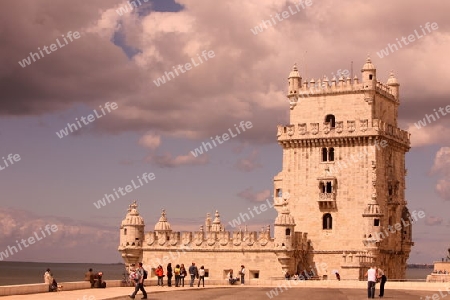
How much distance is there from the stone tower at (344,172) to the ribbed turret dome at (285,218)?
1836 mm

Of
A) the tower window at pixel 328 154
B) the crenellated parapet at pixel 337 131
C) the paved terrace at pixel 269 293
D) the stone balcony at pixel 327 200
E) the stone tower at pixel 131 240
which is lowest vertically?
the paved terrace at pixel 269 293

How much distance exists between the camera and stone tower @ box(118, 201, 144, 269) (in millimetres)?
74188

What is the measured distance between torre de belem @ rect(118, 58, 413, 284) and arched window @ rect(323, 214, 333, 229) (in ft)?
0.29

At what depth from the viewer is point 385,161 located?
2884 inches

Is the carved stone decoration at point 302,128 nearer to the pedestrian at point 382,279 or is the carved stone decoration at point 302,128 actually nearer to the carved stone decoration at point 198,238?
the carved stone decoration at point 198,238

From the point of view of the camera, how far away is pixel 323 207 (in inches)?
2842

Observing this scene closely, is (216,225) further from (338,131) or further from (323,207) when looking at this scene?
(338,131)

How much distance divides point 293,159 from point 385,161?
8.37 metres

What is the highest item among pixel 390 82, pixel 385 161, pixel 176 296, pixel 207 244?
pixel 390 82

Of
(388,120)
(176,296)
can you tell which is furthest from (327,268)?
(176,296)

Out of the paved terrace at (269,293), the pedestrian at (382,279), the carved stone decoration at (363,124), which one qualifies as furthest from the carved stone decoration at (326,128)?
the pedestrian at (382,279)

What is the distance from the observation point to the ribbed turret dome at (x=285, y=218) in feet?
224

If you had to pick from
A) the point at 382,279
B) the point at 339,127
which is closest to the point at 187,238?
the point at 339,127

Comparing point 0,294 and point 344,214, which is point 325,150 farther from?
point 0,294
